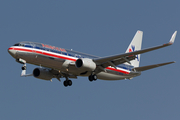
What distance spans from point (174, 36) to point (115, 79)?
1288 centimetres

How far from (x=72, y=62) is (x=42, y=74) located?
6.52 m

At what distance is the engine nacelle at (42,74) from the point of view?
1794 inches

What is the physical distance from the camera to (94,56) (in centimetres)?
4503

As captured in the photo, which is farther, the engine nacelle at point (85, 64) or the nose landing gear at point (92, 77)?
the nose landing gear at point (92, 77)

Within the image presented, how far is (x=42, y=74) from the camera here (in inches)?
1793

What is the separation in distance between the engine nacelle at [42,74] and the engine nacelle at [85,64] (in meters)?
6.91

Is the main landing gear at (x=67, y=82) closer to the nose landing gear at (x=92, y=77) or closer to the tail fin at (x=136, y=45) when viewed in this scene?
the nose landing gear at (x=92, y=77)

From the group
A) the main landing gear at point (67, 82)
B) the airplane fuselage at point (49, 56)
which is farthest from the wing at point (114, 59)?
the main landing gear at point (67, 82)

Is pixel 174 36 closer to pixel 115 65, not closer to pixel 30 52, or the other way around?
pixel 115 65

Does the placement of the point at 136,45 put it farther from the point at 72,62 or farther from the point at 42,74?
the point at 42,74

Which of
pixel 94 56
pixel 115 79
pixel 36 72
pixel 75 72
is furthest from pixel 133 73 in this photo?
pixel 36 72

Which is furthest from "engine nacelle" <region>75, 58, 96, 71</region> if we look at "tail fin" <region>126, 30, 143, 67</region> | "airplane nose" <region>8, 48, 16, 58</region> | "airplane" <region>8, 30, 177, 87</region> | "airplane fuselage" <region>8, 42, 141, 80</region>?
"tail fin" <region>126, 30, 143, 67</region>

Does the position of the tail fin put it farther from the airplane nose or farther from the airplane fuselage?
the airplane nose

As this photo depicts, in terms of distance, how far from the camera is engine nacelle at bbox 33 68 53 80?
45562 mm
